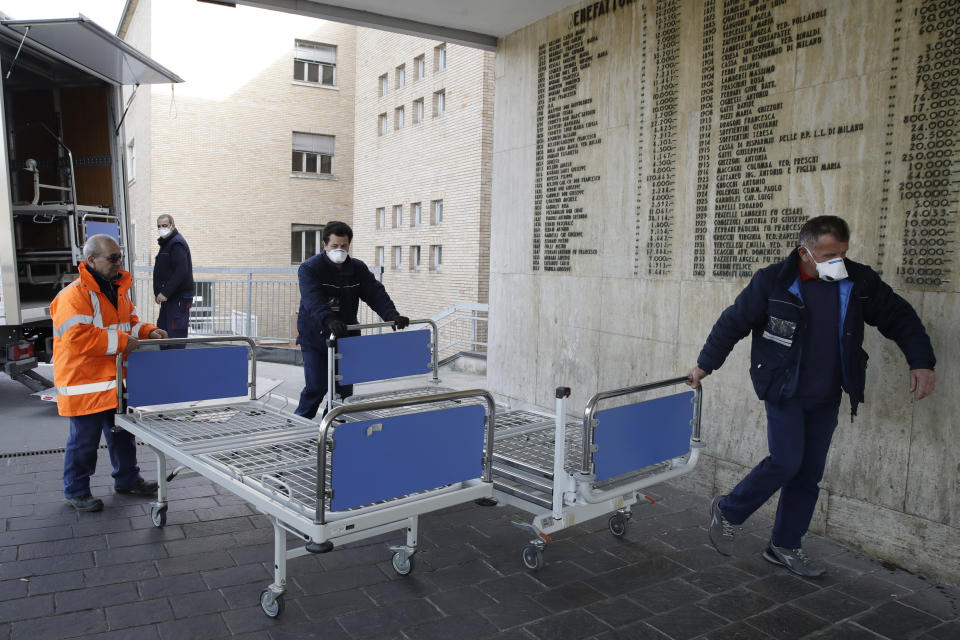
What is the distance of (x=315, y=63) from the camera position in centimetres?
2817

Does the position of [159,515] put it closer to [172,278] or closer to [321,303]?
[321,303]

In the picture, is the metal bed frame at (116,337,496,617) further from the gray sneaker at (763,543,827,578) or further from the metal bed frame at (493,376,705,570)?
the gray sneaker at (763,543,827,578)

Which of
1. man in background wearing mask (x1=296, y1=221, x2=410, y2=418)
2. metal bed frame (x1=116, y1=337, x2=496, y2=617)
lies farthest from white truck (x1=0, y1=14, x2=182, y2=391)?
metal bed frame (x1=116, y1=337, x2=496, y2=617)

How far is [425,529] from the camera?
452 centimetres

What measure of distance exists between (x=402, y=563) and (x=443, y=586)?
0.81 ft

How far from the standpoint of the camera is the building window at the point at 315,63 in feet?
90.0

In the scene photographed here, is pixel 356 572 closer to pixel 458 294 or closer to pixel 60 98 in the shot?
pixel 60 98

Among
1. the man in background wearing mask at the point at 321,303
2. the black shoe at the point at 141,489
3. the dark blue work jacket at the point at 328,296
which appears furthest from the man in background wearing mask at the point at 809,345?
the black shoe at the point at 141,489

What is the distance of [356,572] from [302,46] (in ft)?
88.4

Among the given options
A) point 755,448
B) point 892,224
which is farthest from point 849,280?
point 755,448

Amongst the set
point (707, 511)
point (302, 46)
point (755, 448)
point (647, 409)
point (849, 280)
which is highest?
point (302, 46)

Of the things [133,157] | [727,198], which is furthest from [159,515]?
[133,157]

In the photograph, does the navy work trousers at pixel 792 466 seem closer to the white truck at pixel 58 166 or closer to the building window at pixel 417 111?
the white truck at pixel 58 166

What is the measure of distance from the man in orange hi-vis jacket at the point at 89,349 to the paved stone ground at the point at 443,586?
1.19ft
